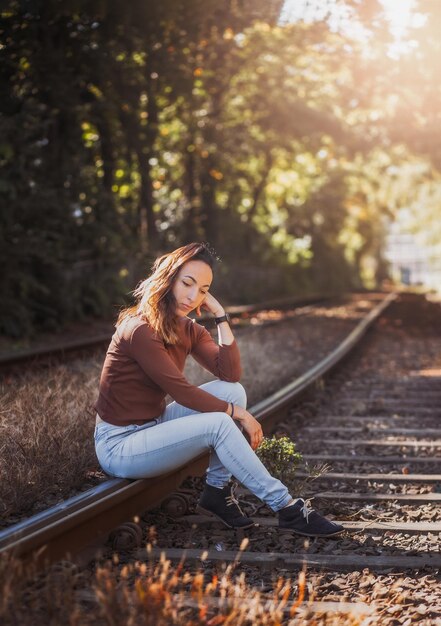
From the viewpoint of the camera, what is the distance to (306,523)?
427 cm

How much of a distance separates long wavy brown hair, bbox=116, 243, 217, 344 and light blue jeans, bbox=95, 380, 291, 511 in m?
0.45

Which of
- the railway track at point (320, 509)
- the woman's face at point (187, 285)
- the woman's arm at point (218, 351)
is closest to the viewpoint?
the railway track at point (320, 509)

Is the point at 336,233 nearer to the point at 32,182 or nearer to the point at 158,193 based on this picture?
the point at 158,193

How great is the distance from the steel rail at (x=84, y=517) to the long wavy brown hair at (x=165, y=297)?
783mm

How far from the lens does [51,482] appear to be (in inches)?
186

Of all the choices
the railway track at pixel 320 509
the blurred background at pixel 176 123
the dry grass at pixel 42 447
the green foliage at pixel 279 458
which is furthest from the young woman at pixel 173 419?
the blurred background at pixel 176 123

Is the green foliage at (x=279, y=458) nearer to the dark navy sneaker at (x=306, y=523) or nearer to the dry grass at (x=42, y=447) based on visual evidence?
the dark navy sneaker at (x=306, y=523)

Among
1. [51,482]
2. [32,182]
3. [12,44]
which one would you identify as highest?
[12,44]

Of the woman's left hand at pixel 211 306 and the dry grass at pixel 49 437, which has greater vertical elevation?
the woman's left hand at pixel 211 306

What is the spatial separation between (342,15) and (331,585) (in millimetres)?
12443

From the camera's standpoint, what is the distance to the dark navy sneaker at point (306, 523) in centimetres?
426

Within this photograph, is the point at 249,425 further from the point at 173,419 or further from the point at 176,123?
the point at 176,123

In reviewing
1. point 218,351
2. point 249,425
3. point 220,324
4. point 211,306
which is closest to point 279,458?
point 249,425

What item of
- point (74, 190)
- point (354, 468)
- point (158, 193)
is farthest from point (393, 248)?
point (354, 468)
